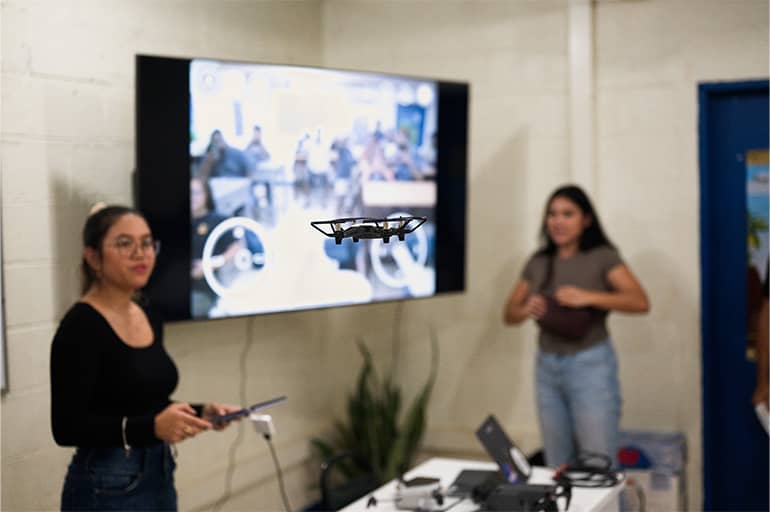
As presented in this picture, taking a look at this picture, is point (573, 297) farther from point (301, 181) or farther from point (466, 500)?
point (466, 500)

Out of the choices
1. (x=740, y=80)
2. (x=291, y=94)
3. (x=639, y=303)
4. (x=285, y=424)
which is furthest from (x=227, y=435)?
(x=740, y=80)

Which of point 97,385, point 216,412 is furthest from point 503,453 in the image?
point 97,385

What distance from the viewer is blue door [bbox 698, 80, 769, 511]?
15.9 ft

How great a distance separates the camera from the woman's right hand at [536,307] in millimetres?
4422

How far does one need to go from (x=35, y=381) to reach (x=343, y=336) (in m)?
2.23

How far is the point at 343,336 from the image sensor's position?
549 centimetres

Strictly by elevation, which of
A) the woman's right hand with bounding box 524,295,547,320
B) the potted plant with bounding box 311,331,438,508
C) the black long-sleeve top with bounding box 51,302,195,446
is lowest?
the potted plant with bounding box 311,331,438,508

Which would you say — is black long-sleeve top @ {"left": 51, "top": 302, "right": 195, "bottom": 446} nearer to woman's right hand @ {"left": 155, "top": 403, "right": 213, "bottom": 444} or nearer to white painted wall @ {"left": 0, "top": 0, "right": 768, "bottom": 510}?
woman's right hand @ {"left": 155, "top": 403, "right": 213, "bottom": 444}

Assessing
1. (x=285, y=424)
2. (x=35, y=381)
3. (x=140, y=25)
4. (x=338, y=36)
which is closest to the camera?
(x=35, y=381)

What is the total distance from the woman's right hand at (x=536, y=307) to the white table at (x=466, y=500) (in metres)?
0.93

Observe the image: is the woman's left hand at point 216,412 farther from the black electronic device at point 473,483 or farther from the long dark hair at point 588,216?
the long dark hair at point 588,216

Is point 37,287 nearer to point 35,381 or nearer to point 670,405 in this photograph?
point 35,381

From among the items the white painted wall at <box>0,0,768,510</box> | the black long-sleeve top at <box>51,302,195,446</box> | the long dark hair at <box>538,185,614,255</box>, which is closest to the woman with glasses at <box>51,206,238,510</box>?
the black long-sleeve top at <box>51,302,195,446</box>

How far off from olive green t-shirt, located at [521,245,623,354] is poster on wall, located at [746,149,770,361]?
786mm
